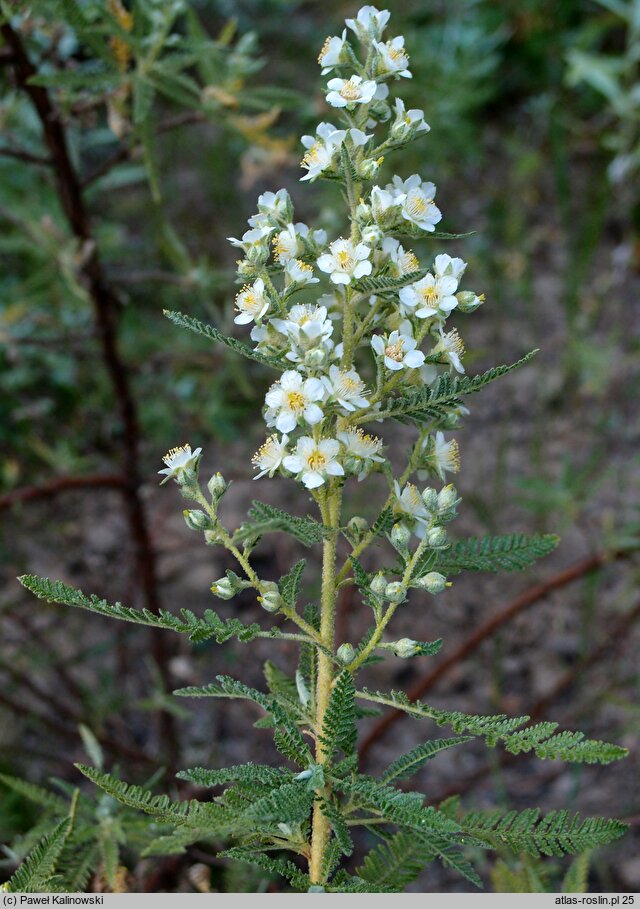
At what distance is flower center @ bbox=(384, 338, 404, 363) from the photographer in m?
1.15

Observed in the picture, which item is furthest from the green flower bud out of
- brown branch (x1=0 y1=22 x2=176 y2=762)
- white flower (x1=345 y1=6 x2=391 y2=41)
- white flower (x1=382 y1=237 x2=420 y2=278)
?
brown branch (x1=0 y1=22 x2=176 y2=762)

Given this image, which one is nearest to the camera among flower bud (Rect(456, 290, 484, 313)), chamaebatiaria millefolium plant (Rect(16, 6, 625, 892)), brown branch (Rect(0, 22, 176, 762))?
chamaebatiaria millefolium plant (Rect(16, 6, 625, 892))

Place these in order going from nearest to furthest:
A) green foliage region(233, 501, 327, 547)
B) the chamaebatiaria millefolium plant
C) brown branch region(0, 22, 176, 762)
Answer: green foliage region(233, 501, 327, 547)
the chamaebatiaria millefolium plant
brown branch region(0, 22, 176, 762)

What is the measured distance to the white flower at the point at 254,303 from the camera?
1.15 m

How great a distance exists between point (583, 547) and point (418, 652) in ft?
7.05

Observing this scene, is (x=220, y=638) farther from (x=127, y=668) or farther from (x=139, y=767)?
(x=127, y=668)

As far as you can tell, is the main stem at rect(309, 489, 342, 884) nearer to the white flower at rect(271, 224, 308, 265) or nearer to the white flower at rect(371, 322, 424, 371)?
the white flower at rect(371, 322, 424, 371)

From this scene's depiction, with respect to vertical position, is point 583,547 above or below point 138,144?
below

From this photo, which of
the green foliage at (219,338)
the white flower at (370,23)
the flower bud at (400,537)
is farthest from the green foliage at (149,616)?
the white flower at (370,23)

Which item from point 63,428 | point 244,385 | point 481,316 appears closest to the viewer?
point 244,385

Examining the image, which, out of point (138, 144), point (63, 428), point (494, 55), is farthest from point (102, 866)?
point (494, 55)

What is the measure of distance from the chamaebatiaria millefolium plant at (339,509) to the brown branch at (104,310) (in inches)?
31.5

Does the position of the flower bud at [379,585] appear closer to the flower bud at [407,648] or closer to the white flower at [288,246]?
the flower bud at [407,648]

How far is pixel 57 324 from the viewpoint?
2561mm
